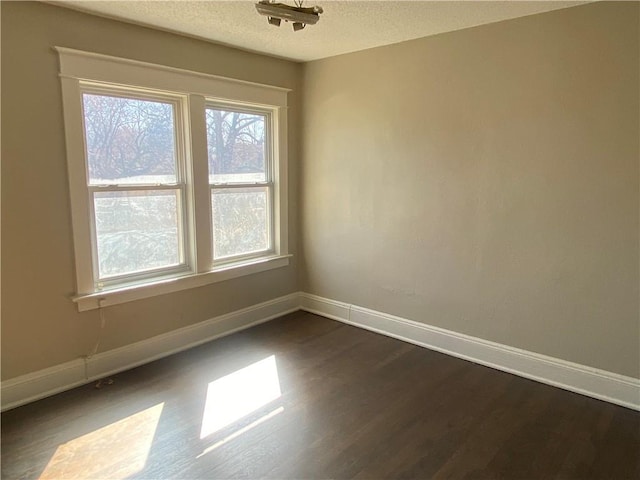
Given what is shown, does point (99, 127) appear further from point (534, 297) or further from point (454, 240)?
point (534, 297)

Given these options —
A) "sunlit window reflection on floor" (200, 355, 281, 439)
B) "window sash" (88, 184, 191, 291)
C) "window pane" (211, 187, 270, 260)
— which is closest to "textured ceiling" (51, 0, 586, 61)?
"window sash" (88, 184, 191, 291)

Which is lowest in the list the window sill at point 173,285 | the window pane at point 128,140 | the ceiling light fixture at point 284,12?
the window sill at point 173,285

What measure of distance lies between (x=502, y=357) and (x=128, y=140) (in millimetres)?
3125

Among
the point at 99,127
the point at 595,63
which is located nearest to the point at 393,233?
the point at 595,63

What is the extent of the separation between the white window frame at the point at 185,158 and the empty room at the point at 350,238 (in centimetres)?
2

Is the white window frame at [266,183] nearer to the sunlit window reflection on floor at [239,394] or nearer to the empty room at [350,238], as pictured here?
the empty room at [350,238]

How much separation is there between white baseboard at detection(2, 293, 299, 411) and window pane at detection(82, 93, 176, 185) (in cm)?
122

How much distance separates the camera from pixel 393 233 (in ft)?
12.2

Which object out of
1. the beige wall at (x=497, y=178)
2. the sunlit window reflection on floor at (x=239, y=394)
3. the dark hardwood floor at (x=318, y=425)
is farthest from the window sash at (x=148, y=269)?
the beige wall at (x=497, y=178)

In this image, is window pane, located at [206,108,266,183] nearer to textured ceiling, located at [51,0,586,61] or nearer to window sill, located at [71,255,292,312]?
textured ceiling, located at [51,0,586,61]

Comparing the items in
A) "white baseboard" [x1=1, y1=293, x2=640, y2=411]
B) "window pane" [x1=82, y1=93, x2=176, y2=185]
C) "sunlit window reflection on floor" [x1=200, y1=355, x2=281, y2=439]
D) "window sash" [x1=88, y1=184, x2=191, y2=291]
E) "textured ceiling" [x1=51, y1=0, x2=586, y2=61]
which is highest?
"textured ceiling" [x1=51, y1=0, x2=586, y2=61]

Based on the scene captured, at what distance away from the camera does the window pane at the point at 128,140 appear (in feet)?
9.61

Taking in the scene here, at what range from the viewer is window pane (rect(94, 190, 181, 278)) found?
305cm

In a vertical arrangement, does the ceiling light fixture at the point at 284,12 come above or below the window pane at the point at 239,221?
above
